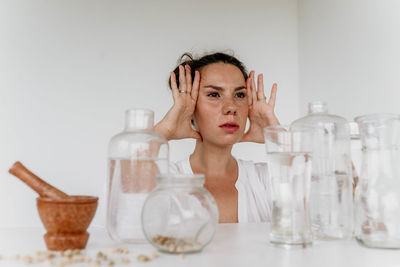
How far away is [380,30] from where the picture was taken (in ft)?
5.58

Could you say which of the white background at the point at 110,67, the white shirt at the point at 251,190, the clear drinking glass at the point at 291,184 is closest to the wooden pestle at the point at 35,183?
→ the clear drinking glass at the point at 291,184

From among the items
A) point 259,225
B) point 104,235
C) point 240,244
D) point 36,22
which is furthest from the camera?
point 36,22

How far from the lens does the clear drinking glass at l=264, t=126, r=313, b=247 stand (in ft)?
2.24

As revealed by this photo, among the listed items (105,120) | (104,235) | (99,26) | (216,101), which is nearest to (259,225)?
(104,235)

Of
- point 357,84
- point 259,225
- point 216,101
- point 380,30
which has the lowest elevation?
point 259,225

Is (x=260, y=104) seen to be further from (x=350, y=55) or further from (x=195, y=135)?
(x=350, y=55)

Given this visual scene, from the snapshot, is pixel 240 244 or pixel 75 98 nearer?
pixel 240 244

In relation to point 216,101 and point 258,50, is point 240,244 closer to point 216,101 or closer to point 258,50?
point 216,101

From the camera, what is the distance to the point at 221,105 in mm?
1590

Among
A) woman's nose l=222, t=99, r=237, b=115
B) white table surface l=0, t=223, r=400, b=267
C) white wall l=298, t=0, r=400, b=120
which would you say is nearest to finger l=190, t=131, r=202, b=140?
woman's nose l=222, t=99, r=237, b=115

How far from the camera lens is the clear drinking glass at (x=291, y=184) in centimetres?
68

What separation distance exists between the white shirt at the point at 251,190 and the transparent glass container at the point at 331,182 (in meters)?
0.61

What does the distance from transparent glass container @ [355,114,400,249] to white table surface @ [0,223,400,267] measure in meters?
0.03

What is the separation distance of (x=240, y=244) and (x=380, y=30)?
141 cm
